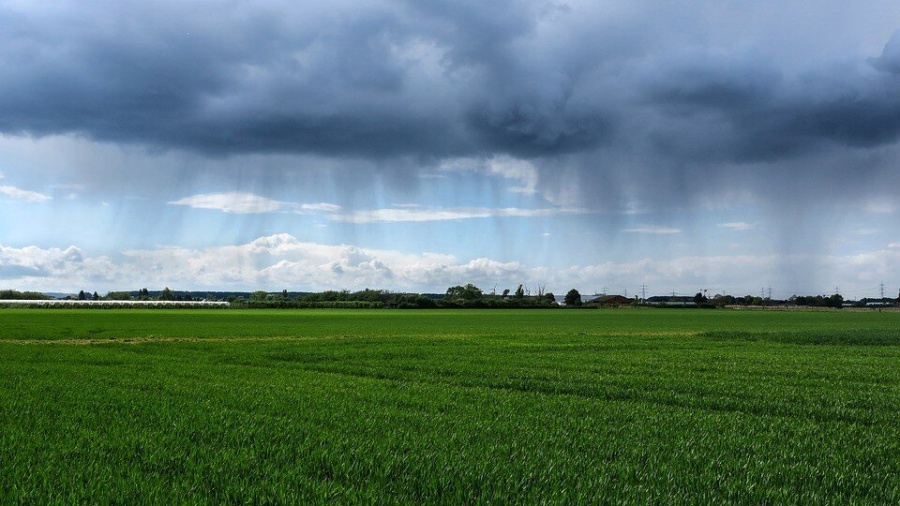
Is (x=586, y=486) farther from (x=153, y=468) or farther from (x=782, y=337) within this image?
(x=782, y=337)

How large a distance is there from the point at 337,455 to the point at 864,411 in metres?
15.7

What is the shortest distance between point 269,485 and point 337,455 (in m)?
2.12

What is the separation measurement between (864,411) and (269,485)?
1727cm

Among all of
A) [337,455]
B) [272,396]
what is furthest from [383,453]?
[272,396]

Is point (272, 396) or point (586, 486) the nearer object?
point (586, 486)

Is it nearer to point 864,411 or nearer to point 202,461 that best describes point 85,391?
point 202,461

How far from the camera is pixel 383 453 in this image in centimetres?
1204

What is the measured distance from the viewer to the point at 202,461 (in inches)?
451

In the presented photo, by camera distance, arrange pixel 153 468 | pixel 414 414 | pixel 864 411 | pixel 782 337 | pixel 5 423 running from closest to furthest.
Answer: pixel 153 468 < pixel 5 423 < pixel 414 414 < pixel 864 411 < pixel 782 337

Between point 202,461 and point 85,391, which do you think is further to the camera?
point 85,391

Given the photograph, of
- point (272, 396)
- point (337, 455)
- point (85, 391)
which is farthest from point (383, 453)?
point (85, 391)

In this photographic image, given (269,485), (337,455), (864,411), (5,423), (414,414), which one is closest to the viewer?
(269,485)

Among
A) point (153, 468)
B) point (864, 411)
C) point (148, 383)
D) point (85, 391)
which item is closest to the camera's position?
point (153, 468)

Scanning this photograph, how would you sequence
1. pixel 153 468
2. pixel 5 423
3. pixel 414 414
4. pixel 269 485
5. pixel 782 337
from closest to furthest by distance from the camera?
1. pixel 269 485
2. pixel 153 468
3. pixel 5 423
4. pixel 414 414
5. pixel 782 337
